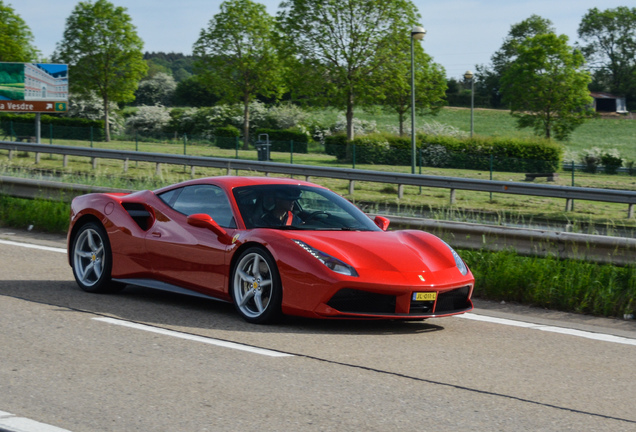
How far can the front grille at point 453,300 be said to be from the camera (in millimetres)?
6855

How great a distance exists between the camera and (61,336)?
250 inches

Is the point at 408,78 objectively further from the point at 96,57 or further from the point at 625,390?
the point at 625,390

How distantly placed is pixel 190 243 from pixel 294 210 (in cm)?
90

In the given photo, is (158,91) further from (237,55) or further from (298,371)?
(298,371)

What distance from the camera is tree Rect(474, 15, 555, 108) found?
123 meters

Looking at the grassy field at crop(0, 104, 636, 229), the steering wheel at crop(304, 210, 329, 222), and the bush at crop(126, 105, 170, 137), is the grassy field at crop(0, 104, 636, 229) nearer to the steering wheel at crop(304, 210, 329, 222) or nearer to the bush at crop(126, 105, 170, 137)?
the steering wheel at crop(304, 210, 329, 222)

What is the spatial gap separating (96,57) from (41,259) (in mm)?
51610

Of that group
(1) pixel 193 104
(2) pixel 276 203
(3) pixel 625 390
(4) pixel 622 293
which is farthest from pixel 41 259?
(1) pixel 193 104

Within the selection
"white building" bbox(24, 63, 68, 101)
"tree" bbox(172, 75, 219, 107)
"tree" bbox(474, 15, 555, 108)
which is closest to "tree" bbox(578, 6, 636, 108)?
"tree" bbox(474, 15, 555, 108)

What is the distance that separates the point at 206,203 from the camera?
7664 millimetres

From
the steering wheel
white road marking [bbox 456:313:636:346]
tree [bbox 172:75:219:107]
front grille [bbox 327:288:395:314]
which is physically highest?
tree [bbox 172:75:219:107]

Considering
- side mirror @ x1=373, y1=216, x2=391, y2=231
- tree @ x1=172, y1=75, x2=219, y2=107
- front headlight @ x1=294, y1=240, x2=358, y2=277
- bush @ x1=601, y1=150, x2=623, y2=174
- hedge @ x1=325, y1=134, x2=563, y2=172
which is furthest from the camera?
tree @ x1=172, y1=75, x2=219, y2=107

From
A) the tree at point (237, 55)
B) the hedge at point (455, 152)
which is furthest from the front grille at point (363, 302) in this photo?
the tree at point (237, 55)

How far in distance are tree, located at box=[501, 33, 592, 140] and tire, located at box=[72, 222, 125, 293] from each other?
51202 millimetres
